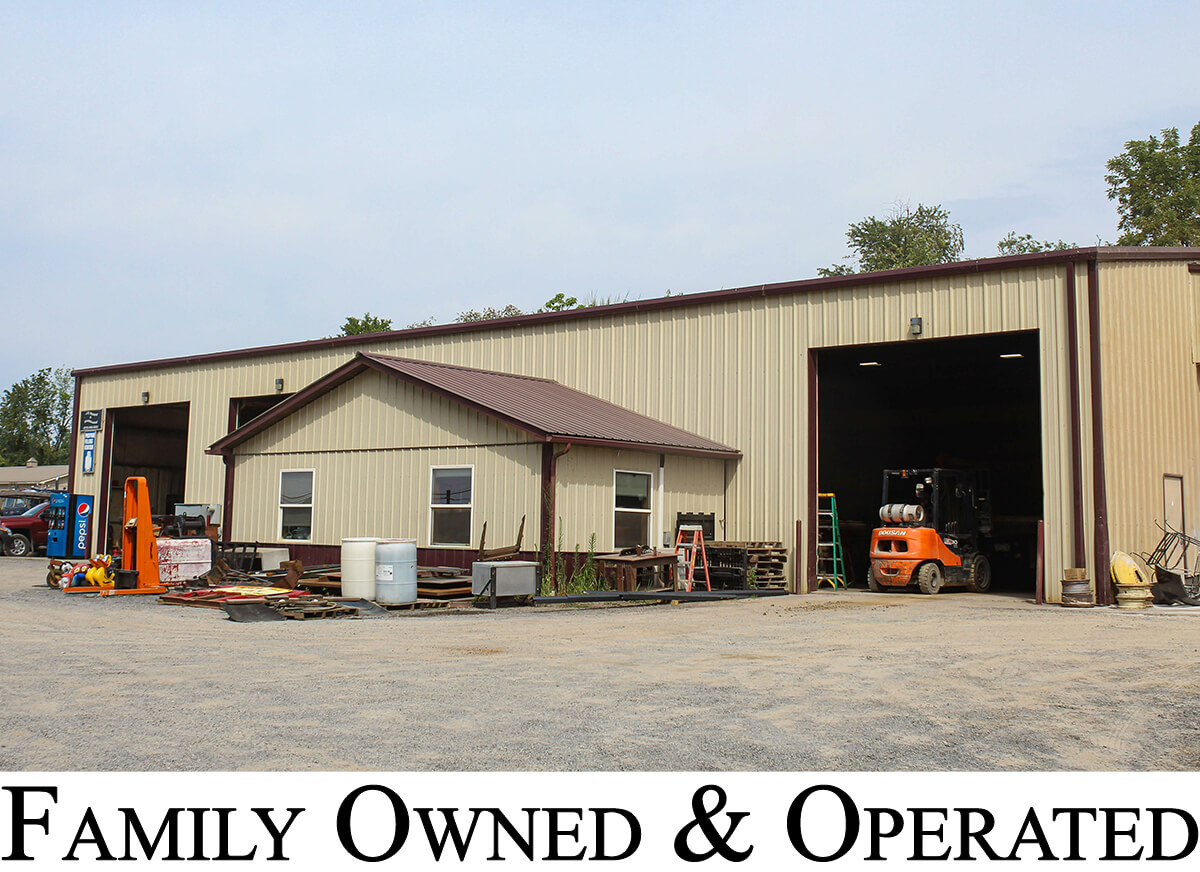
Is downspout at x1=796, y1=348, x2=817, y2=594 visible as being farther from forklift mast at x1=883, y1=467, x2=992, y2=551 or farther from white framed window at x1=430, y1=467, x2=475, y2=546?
white framed window at x1=430, y1=467, x2=475, y2=546

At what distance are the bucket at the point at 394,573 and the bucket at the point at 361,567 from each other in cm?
32

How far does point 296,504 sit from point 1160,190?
1910 inches

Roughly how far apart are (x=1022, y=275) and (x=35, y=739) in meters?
17.3

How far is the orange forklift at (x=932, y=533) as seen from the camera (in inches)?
847

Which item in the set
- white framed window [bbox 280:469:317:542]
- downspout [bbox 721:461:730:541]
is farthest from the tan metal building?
white framed window [bbox 280:469:317:542]

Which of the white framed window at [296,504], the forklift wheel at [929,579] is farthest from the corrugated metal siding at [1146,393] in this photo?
the white framed window at [296,504]

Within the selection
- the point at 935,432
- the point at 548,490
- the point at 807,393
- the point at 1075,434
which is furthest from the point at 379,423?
the point at 935,432

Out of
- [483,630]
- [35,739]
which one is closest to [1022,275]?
[483,630]

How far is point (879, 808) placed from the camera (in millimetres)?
4871

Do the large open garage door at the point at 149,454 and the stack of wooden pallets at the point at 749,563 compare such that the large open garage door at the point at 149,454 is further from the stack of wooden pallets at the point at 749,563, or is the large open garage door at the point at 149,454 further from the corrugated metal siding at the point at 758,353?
the stack of wooden pallets at the point at 749,563

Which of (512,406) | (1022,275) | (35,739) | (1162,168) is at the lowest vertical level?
(35,739)

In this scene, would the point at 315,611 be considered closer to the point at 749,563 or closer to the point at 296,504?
the point at 296,504

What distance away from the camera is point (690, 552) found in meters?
21.4

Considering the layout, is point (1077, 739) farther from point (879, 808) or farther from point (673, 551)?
point (673, 551)
